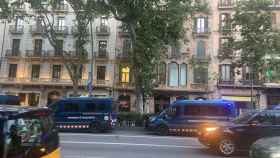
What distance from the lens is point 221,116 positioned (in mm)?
22625

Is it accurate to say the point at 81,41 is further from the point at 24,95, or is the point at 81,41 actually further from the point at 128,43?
the point at 24,95

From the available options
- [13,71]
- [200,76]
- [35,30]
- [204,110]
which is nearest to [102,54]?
[35,30]

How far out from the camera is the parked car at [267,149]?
8.09 m

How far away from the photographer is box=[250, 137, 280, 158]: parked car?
8.09 m

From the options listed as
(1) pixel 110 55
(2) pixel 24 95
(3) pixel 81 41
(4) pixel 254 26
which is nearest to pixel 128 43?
(1) pixel 110 55

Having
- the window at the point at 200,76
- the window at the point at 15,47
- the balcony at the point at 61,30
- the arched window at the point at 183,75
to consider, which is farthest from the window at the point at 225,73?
the window at the point at 15,47

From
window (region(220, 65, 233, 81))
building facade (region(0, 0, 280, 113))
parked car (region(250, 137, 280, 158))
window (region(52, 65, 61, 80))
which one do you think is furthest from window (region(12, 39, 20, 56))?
parked car (region(250, 137, 280, 158))

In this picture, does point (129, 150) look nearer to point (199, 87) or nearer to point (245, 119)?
point (245, 119)

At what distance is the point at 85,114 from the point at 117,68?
21671 millimetres

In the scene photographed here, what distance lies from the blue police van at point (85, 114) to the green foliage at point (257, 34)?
11.0 m

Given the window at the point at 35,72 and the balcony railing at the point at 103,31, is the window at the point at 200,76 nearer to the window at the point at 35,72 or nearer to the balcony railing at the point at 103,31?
the balcony railing at the point at 103,31

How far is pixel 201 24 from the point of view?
147ft

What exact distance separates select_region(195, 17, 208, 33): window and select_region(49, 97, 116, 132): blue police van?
2372 centimetres

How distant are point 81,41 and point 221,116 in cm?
1725
